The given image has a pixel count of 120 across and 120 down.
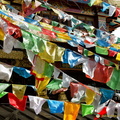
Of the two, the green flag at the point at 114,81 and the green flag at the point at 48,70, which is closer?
the green flag at the point at 48,70

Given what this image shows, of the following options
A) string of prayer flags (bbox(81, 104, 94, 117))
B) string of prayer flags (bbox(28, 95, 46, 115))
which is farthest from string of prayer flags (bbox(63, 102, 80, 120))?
string of prayer flags (bbox(28, 95, 46, 115))

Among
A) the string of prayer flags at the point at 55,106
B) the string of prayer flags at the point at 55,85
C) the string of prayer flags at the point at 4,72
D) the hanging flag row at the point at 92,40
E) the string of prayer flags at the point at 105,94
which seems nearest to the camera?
the string of prayer flags at the point at 4,72

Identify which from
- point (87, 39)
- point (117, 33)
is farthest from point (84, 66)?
point (117, 33)

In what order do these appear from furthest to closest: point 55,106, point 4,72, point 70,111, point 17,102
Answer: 1. point 70,111
2. point 55,106
3. point 17,102
4. point 4,72

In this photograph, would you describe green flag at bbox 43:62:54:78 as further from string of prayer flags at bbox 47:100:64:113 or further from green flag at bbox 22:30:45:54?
string of prayer flags at bbox 47:100:64:113

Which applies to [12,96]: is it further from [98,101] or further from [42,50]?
[98,101]

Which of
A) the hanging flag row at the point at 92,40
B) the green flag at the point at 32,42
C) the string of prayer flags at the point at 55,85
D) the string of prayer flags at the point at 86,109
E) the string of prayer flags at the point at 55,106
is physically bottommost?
the string of prayer flags at the point at 86,109

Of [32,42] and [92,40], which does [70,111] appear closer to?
[32,42]

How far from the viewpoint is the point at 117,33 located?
12.5 metres

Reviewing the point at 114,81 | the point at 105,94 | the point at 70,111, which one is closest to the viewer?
the point at 70,111

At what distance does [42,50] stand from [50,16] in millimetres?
9064

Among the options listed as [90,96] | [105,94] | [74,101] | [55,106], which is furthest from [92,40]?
[55,106]

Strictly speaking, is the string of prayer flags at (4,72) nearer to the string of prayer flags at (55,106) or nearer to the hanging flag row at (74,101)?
the hanging flag row at (74,101)

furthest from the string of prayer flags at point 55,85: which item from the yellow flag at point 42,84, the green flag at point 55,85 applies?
the yellow flag at point 42,84
